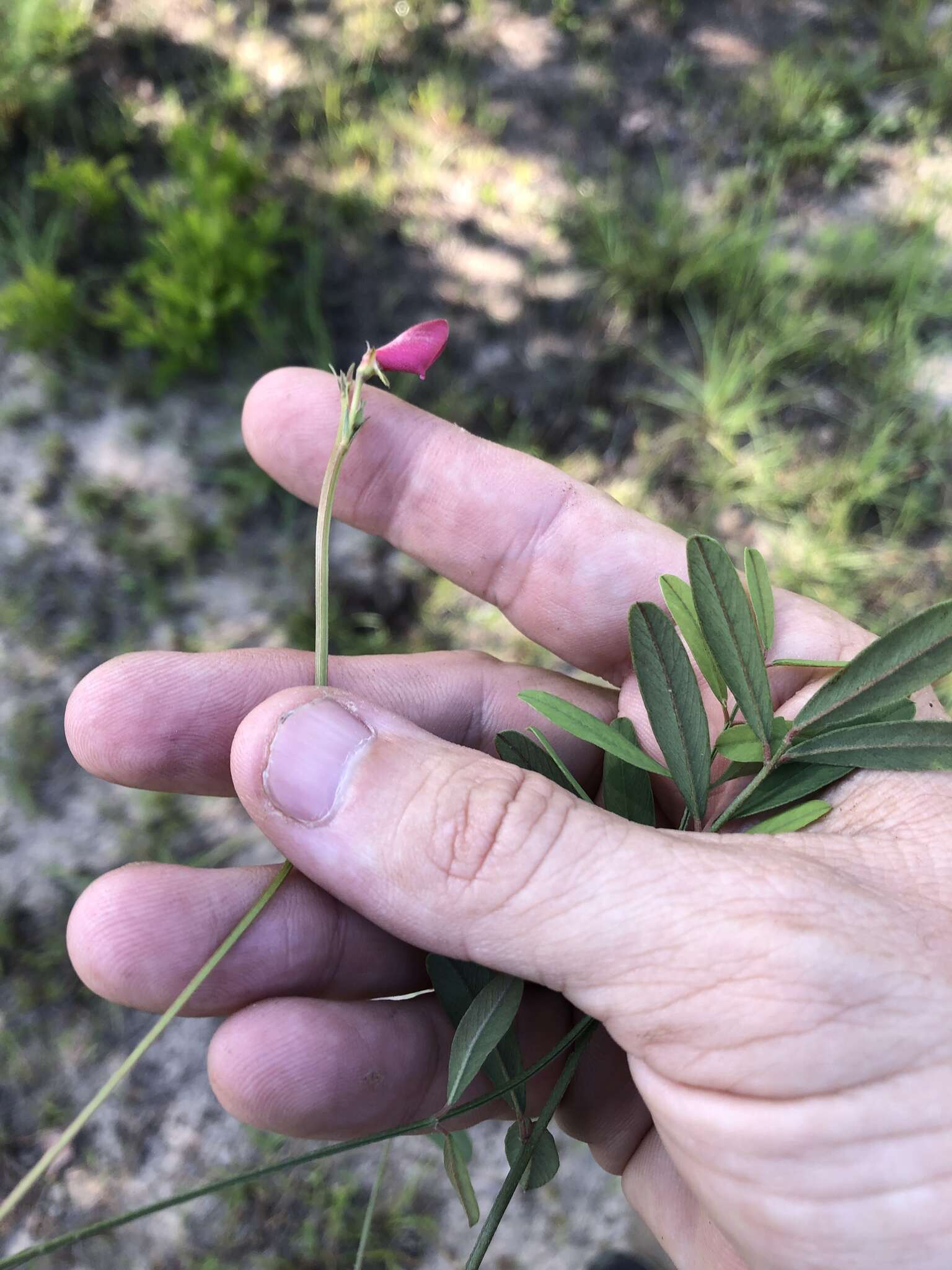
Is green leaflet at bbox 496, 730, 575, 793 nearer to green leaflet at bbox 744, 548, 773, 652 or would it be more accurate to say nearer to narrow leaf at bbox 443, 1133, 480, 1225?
green leaflet at bbox 744, 548, 773, 652

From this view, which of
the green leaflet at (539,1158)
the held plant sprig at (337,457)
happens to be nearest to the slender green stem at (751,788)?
the green leaflet at (539,1158)

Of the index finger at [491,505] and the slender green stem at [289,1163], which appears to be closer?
the slender green stem at [289,1163]

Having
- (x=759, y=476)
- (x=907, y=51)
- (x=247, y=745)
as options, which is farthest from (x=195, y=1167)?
(x=907, y=51)

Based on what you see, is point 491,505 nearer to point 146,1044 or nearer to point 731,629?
point 731,629

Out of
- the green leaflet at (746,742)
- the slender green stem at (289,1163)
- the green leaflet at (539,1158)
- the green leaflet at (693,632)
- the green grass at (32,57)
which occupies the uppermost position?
the green grass at (32,57)

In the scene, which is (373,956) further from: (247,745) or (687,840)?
(687,840)

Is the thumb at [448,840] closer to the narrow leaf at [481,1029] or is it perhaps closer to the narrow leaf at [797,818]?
the narrow leaf at [481,1029]
